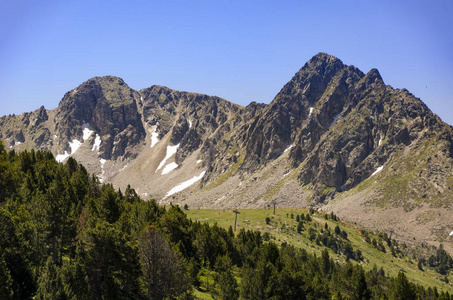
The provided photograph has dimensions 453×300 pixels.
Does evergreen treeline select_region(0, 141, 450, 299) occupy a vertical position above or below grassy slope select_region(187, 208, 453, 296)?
above

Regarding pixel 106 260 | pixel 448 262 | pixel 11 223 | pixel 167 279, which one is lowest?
pixel 448 262

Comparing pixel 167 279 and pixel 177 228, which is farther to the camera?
pixel 177 228

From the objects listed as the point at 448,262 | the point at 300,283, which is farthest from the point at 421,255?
the point at 300,283

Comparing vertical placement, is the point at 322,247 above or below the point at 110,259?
below

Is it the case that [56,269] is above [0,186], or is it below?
below

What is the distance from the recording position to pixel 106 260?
129 feet

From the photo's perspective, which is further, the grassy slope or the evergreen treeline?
the grassy slope

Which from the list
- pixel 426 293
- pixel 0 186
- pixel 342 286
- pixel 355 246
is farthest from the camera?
pixel 355 246

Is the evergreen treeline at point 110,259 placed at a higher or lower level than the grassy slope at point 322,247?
higher

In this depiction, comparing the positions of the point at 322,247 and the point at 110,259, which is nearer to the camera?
the point at 110,259

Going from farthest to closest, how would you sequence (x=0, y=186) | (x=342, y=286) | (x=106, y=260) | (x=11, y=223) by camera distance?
(x=342, y=286), (x=0, y=186), (x=11, y=223), (x=106, y=260)

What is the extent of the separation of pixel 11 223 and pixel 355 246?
126 m

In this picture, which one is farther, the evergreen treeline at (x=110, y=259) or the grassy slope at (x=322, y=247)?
the grassy slope at (x=322, y=247)

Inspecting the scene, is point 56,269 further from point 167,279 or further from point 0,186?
point 0,186
